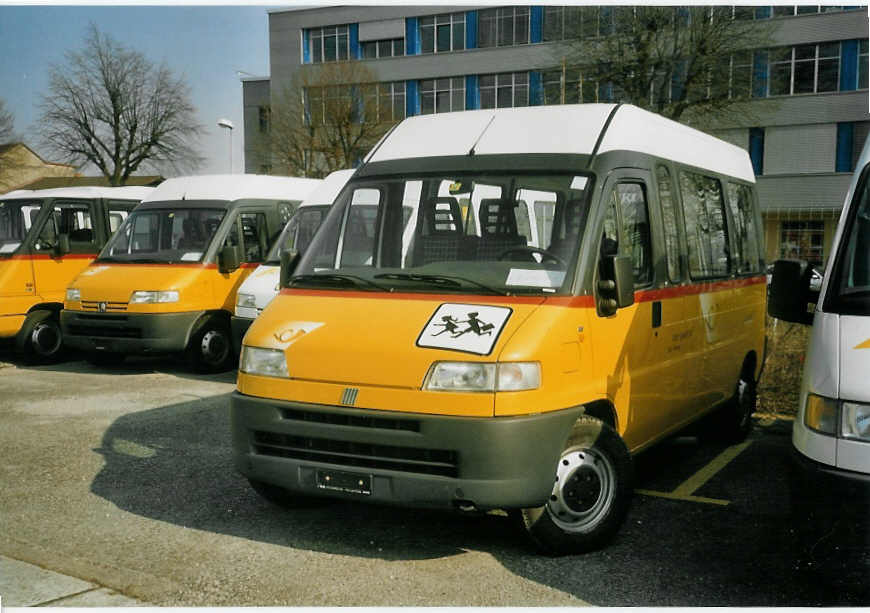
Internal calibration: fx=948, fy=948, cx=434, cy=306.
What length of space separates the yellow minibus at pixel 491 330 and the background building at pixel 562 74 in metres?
13.7

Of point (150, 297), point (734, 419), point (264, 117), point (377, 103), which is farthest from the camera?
point (264, 117)

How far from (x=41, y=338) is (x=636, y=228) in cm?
984

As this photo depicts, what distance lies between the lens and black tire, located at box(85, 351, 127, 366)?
42.0 feet

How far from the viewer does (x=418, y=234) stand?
18.5 feet

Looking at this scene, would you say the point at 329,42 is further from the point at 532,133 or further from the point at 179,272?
the point at 532,133

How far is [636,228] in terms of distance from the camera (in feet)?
19.1

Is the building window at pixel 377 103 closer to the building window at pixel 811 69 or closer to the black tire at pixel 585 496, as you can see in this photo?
the building window at pixel 811 69

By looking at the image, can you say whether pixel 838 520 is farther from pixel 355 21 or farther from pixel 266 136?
pixel 355 21

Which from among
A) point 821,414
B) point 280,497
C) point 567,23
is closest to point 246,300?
point 280,497

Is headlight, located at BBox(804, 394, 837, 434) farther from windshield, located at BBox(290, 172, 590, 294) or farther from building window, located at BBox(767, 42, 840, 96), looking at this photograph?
building window, located at BBox(767, 42, 840, 96)

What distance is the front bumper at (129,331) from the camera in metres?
11.6

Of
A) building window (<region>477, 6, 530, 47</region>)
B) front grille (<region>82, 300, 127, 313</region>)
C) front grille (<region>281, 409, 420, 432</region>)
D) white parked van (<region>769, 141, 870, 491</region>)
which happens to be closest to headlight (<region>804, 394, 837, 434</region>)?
white parked van (<region>769, 141, 870, 491</region>)

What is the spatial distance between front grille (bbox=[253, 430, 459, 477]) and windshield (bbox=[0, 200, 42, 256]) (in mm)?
9498

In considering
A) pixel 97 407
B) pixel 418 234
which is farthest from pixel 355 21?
pixel 418 234
